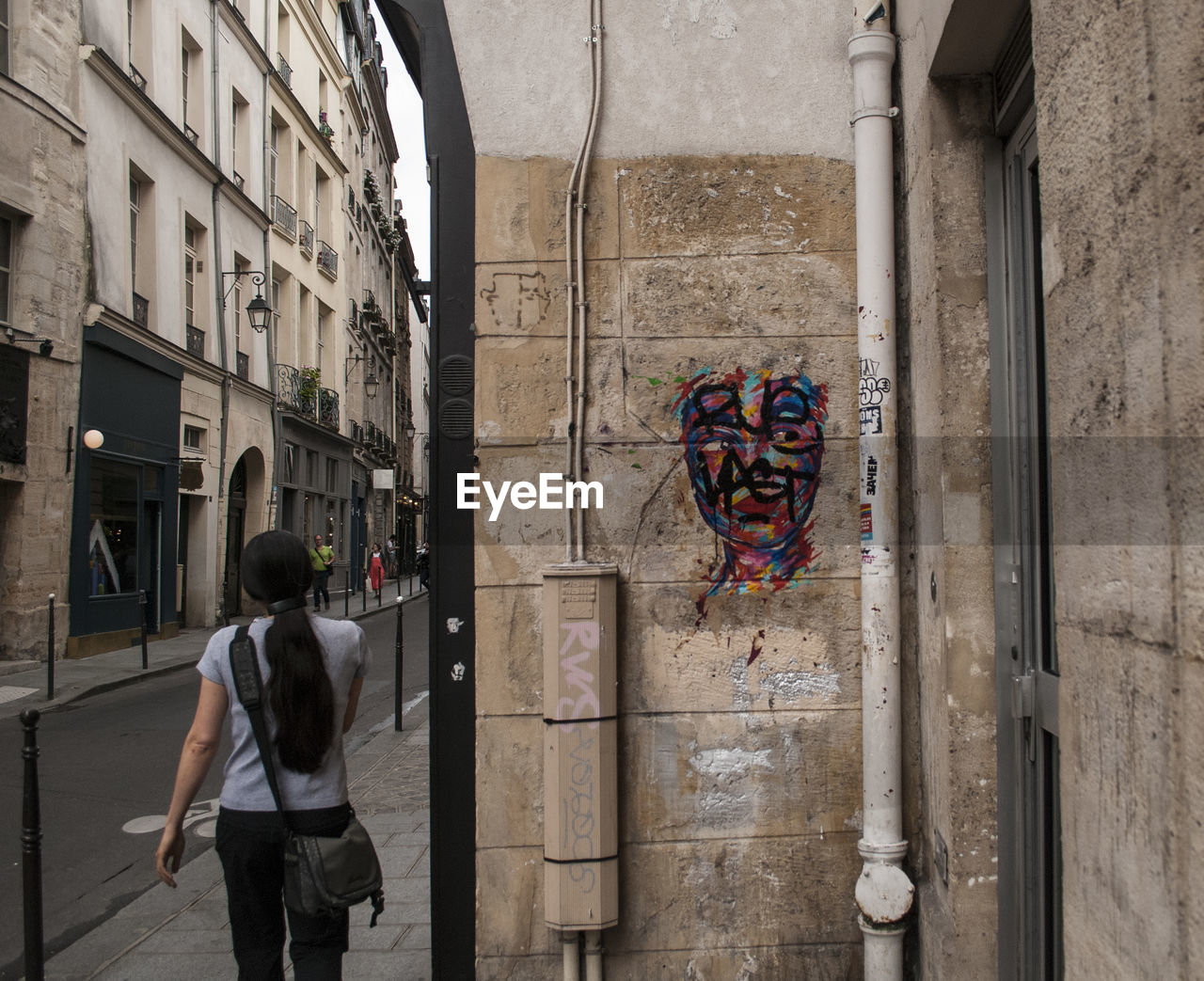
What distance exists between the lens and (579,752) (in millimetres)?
3533

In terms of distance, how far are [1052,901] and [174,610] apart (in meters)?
17.4

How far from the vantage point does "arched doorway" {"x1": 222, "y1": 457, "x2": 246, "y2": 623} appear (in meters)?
21.4

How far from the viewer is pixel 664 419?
12.3 feet

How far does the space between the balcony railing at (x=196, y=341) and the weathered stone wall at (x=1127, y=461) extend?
61.8 ft

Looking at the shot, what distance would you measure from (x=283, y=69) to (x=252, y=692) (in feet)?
83.5

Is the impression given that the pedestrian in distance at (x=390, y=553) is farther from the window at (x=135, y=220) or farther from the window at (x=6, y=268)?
the window at (x=6, y=268)

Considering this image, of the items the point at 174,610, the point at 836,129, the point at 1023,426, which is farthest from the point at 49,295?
the point at 1023,426

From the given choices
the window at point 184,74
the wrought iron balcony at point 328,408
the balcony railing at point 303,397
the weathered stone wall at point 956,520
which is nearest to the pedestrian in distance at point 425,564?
the weathered stone wall at point 956,520

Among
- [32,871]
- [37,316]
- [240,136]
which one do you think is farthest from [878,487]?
[240,136]

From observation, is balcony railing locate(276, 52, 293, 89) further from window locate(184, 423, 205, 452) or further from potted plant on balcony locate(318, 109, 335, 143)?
window locate(184, 423, 205, 452)

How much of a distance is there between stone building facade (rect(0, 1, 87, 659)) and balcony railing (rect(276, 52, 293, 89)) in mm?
10542

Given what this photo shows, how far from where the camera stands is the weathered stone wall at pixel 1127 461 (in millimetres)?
1701

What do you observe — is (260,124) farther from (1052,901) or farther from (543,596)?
(1052,901)

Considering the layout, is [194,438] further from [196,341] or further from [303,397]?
[303,397]
